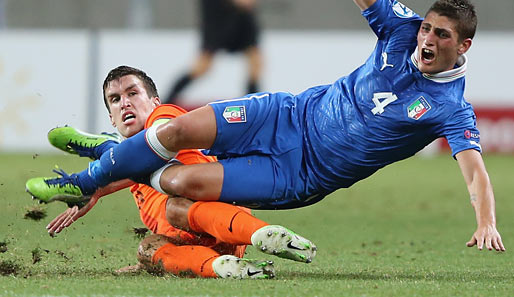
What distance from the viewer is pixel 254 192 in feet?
17.5

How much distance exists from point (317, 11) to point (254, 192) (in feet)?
40.9

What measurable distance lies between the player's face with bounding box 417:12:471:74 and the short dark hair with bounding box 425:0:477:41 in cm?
3

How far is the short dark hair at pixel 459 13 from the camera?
5.17 meters

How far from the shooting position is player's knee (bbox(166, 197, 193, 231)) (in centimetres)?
525

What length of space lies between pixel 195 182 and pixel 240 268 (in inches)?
23.2

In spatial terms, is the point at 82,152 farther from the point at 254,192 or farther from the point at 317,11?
the point at 317,11

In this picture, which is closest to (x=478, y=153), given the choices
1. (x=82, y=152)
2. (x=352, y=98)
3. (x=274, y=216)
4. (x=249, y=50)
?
(x=352, y=98)

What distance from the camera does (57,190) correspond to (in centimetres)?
531

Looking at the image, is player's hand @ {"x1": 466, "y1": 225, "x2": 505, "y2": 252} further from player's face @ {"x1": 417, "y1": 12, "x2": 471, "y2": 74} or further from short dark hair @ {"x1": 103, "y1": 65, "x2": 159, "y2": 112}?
short dark hair @ {"x1": 103, "y1": 65, "x2": 159, "y2": 112}

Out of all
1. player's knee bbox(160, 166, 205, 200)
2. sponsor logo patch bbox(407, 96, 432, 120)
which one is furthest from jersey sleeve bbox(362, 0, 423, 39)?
player's knee bbox(160, 166, 205, 200)

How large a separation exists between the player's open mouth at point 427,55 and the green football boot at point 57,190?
2.02 meters

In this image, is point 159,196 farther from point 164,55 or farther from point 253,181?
point 164,55

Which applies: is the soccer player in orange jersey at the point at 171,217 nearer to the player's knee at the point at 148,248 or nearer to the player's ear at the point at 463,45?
the player's knee at the point at 148,248

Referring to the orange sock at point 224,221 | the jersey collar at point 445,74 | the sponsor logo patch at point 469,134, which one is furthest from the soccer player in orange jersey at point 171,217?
the jersey collar at point 445,74
